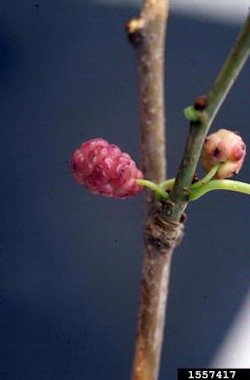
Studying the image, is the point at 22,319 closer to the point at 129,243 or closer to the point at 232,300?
the point at 129,243

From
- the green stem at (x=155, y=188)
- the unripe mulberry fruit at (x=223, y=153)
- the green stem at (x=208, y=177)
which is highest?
the unripe mulberry fruit at (x=223, y=153)

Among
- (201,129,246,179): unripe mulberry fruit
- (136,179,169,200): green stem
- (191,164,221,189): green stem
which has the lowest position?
(136,179,169,200): green stem

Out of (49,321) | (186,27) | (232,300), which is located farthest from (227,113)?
(49,321)

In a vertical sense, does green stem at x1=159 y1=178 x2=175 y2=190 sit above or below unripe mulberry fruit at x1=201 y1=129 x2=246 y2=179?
below

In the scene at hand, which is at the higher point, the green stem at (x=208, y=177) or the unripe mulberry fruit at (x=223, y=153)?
the unripe mulberry fruit at (x=223, y=153)
